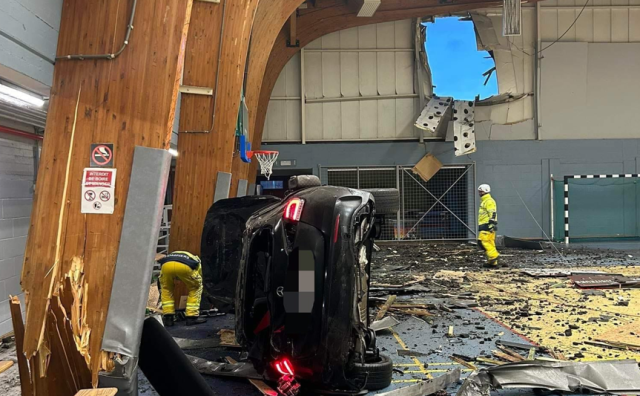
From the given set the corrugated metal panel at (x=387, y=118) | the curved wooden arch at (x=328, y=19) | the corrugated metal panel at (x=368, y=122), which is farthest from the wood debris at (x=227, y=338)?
the corrugated metal panel at (x=387, y=118)

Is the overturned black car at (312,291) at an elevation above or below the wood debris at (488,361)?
above

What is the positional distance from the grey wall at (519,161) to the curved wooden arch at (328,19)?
2.19 m

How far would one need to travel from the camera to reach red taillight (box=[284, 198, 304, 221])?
313 cm

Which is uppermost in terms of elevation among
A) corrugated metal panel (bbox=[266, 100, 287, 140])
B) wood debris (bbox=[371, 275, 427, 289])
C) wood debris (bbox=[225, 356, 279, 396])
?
corrugated metal panel (bbox=[266, 100, 287, 140])

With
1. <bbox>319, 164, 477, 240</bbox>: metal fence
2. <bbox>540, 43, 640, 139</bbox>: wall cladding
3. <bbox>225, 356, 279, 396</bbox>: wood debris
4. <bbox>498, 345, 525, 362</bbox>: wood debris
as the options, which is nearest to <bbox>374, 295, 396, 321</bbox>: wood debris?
<bbox>498, 345, 525, 362</bbox>: wood debris

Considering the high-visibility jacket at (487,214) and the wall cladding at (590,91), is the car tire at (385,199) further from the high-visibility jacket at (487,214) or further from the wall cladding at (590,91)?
the wall cladding at (590,91)

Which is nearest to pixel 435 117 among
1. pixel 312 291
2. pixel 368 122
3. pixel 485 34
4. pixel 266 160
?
pixel 368 122

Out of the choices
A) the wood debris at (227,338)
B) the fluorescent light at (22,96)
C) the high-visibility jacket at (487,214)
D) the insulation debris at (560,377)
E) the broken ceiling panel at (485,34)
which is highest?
the broken ceiling panel at (485,34)

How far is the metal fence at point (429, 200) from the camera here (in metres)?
15.5

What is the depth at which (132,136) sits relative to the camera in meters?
2.73

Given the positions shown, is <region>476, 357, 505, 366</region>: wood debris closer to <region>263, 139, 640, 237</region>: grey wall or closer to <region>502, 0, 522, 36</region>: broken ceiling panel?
<region>502, 0, 522, 36</region>: broken ceiling panel

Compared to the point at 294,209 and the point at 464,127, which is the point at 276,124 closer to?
the point at 464,127

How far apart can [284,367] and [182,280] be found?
9.60ft

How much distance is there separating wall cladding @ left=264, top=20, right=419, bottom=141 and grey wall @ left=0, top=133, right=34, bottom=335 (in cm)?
1054
